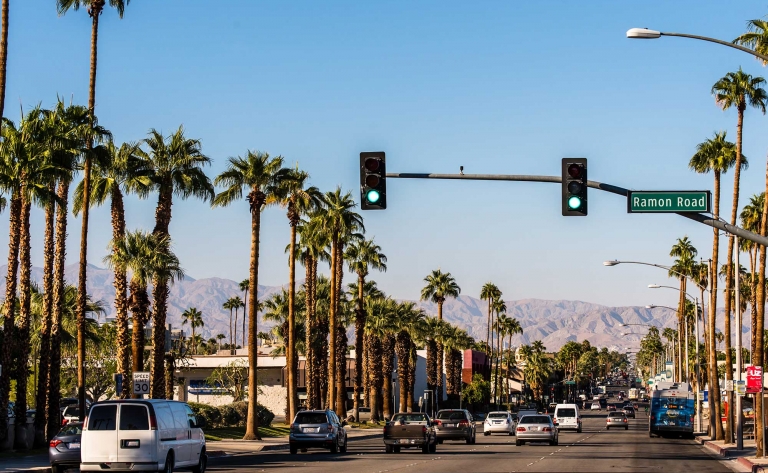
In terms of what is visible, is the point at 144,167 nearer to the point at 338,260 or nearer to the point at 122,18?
the point at 122,18

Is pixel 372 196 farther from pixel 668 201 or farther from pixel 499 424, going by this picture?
pixel 499 424

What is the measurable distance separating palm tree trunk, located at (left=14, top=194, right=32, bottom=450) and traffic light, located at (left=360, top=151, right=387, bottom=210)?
20.9 m

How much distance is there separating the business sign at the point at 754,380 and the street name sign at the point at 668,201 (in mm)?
18065

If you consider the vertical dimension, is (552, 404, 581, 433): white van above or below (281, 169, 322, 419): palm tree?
below

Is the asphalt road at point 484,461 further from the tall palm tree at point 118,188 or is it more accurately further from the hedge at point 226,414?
the hedge at point 226,414

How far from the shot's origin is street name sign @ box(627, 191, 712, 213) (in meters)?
22.4

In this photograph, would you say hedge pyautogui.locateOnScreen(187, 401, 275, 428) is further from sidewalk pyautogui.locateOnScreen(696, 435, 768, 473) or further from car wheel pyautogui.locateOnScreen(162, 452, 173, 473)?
car wheel pyautogui.locateOnScreen(162, 452, 173, 473)

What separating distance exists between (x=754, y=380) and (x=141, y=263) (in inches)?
1055

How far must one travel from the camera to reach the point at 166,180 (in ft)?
164

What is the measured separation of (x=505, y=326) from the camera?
588ft

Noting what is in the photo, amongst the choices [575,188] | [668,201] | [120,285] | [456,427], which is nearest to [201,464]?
[575,188]

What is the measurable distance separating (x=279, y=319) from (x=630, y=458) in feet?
169

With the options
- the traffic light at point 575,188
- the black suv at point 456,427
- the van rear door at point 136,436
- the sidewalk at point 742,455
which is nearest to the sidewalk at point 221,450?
the van rear door at point 136,436

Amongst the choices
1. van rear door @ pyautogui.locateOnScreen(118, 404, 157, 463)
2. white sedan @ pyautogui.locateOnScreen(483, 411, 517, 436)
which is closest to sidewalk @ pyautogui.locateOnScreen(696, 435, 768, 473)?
white sedan @ pyautogui.locateOnScreen(483, 411, 517, 436)
